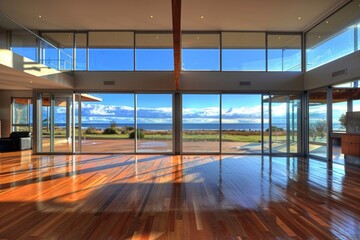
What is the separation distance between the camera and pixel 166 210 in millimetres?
3826

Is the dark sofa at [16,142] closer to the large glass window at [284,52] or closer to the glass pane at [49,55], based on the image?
the glass pane at [49,55]

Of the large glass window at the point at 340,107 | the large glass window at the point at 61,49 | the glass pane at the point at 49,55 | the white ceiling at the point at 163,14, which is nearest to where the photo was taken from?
the white ceiling at the point at 163,14

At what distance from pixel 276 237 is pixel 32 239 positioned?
2.77 m

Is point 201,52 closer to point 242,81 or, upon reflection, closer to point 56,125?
point 242,81

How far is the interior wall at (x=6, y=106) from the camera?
41.1 feet

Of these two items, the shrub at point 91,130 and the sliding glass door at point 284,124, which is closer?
the sliding glass door at point 284,124

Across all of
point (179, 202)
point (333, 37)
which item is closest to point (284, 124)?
point (333, 37)

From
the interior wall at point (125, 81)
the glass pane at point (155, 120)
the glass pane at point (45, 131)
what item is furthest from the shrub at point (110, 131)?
the glass pane at point (45, 131)

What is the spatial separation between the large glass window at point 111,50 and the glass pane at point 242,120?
4.11m

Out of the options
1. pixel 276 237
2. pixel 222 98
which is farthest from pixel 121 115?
pixel 276 237

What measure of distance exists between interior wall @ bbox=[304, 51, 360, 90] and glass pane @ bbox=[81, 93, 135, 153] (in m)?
6.74

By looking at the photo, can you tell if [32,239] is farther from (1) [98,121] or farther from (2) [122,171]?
(1) [98,121]

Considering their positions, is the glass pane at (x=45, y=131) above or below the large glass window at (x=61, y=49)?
below

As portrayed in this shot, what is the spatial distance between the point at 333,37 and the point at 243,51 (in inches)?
120
